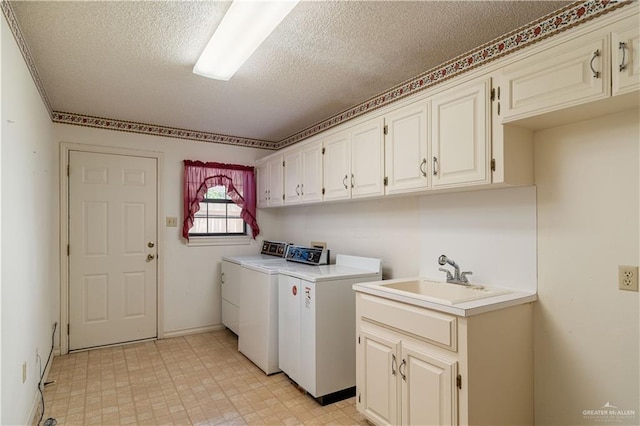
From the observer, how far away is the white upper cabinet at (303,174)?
10.9 feet

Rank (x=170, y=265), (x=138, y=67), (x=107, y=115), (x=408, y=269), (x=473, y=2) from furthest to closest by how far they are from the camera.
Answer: (x=170, y=265), (x=107, y=115), (x=408, y=269), (x=138, y=67), (x=473, y=2)

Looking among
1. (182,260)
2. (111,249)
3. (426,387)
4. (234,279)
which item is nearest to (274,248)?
(234,279)

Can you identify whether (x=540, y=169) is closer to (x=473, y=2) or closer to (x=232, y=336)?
(x=473, y=2)

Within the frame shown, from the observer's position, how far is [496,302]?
1839 millimetres

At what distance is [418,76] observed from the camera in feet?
8.80

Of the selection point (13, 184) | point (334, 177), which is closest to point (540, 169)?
point (334, 177)

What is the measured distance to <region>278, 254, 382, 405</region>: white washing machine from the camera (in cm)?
260

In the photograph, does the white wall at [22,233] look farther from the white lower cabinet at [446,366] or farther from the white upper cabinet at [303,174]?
the white upper cabinet at [303,174]

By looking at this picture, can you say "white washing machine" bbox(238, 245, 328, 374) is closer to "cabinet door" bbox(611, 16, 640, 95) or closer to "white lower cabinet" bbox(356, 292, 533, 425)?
"white lower cabinet" bbox(356, 292, 533, 425)

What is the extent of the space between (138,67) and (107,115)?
1424 mm

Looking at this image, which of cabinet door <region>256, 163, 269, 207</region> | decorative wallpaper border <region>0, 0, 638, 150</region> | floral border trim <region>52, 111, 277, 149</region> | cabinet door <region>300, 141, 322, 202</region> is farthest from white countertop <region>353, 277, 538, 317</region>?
floral border trim <region>52, 111, 277, 149</region>

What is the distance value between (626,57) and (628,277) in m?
1.00

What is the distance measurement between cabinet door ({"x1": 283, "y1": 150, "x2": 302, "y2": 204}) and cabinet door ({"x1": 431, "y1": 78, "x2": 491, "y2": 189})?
1.69 m

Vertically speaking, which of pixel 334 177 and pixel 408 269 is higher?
pixel 334 177
